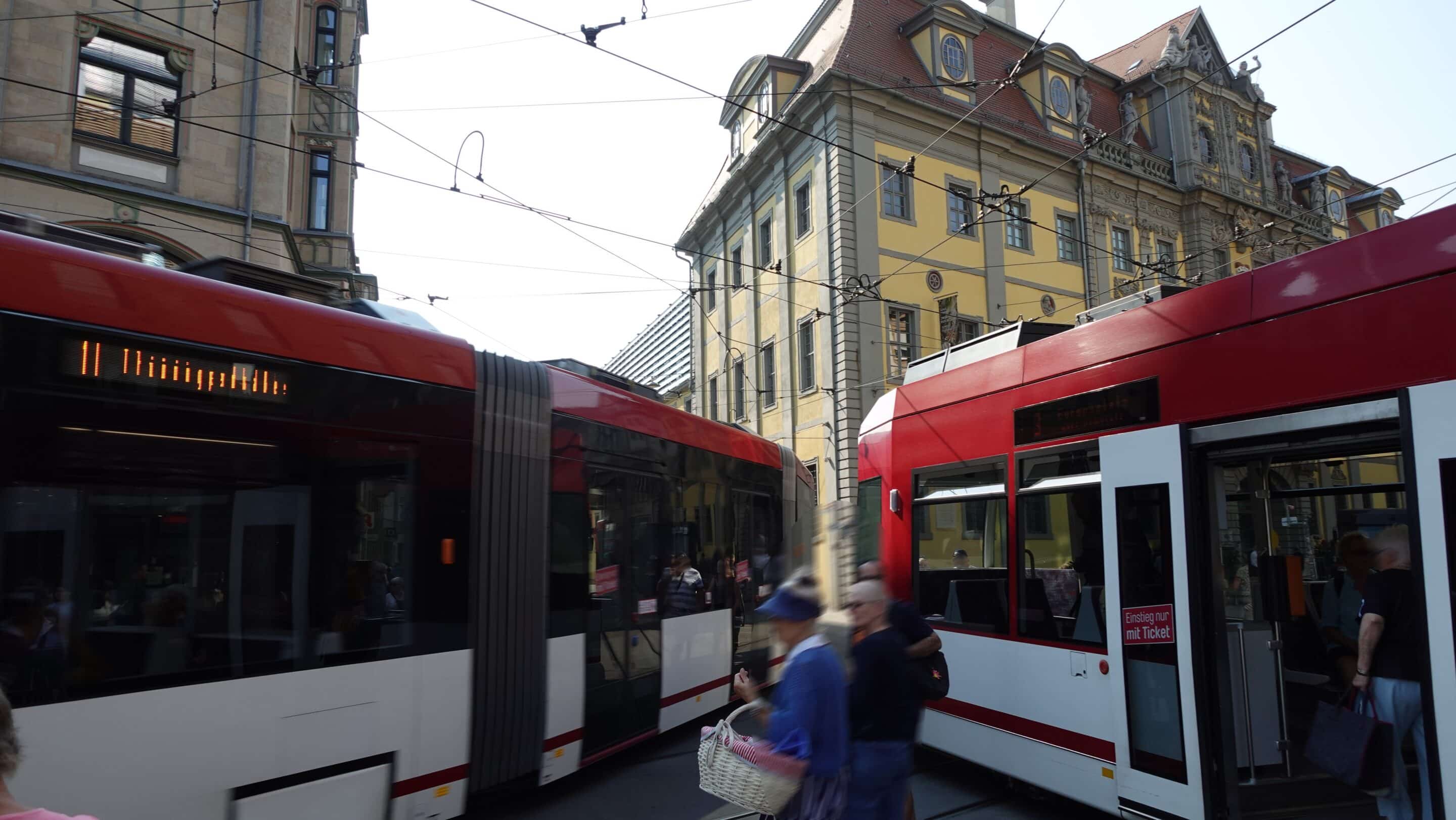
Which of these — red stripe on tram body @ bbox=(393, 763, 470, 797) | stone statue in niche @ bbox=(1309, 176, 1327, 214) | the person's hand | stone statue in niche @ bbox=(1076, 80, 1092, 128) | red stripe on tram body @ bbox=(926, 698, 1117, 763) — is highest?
stone statue in niche @ bbox=(1076, 80, 1092, 128)

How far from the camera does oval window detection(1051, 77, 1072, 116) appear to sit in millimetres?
28469

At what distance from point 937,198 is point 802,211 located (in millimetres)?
3689

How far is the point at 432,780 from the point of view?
523cm

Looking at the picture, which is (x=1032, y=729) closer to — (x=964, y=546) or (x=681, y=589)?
(x=964, y=546)

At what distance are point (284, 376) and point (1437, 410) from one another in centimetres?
506

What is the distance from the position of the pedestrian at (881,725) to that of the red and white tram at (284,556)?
8.82 feet

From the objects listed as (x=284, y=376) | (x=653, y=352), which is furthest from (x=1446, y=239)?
(x=653, y=352)

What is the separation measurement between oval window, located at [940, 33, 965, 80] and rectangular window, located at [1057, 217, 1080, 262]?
5.23 m

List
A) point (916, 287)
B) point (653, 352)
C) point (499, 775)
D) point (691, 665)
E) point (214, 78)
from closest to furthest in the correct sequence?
point (499, 775)
point (691, 665)
point (214, 78)
point (916, 287)
point (653, 352)

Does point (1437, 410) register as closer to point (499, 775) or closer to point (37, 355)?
point (499, 775)


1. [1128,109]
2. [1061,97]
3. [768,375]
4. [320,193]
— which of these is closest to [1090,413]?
[768,375]

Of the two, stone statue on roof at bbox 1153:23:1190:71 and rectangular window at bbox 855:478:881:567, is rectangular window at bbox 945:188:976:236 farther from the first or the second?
rectangular window at bbox 855:478:881:567

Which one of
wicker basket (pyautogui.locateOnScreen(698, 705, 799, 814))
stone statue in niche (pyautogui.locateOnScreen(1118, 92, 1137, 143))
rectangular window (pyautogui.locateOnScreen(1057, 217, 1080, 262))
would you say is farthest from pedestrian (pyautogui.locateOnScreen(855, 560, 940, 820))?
stone statue in niche (pyautogui.locateOnScreen(1118, 92, 1137, 143))

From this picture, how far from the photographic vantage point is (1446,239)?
Answer: 3717mm
